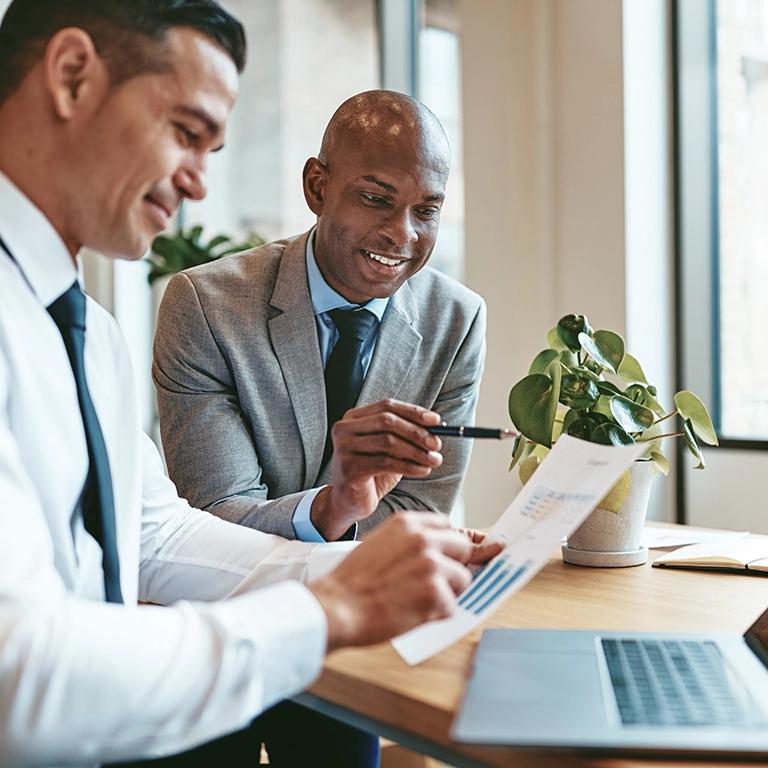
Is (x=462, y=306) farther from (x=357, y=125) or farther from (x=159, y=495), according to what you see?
(x=159, y=495)

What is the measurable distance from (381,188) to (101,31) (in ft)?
2.51

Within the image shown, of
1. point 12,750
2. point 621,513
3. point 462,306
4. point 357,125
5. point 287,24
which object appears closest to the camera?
point 12,750

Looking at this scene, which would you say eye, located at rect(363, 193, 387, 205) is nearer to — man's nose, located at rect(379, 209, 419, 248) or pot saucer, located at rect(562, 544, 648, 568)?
man's nose, located at rect(379, 209, 419, 248)

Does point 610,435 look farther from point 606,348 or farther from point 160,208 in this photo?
point 160,208

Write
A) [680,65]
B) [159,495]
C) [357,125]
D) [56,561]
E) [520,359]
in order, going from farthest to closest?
[520,359], [680,65], [357,125], [159,495], [56,561]

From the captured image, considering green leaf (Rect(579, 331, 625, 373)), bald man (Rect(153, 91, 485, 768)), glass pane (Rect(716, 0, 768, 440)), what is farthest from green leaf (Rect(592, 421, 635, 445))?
glass pane (Rect(716, 0, 768, 440))

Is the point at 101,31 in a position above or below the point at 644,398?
above

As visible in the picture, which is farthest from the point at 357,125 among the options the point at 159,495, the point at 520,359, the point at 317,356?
the point at 520,359

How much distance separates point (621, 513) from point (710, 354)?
1477 mm

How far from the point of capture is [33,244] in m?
0.85

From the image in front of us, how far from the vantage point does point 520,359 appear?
9.07 ft

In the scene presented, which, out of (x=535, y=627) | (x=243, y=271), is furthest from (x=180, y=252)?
(x=535, y=627)

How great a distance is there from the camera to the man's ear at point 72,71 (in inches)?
31.3

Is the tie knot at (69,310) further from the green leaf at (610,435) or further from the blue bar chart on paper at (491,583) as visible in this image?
the green leaf at (610,435)
